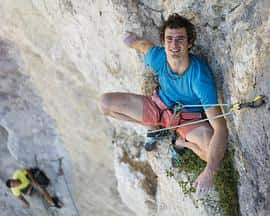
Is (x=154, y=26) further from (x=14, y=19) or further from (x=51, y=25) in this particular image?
(x=14, y=19)

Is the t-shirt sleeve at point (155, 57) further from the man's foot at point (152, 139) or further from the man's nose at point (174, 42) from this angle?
the man's foot at point (152, 139)

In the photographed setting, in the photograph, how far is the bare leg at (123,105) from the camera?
5.93 metres

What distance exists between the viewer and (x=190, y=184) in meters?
6.40

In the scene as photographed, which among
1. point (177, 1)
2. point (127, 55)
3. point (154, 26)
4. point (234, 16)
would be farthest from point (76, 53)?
point (234, 16)

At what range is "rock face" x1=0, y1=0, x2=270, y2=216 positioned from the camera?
5.18 m

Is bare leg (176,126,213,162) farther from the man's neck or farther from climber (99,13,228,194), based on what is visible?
the man's neck

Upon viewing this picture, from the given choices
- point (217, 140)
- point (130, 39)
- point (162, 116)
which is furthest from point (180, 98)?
point (130, 39)

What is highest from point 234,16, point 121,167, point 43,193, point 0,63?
point 234,16

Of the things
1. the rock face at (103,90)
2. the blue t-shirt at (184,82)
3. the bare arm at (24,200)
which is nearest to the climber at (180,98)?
the blue t-shirt at (184,82)

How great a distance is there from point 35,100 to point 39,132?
42 cm

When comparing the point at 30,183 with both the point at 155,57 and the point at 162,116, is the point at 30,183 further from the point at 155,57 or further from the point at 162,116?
the point at 155,57

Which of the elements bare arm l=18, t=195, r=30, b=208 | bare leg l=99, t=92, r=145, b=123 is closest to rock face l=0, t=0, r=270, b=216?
bare arm l=18, t=195, r=30, b=208

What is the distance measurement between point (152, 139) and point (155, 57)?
1.13 metres

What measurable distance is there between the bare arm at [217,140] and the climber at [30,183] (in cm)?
436
